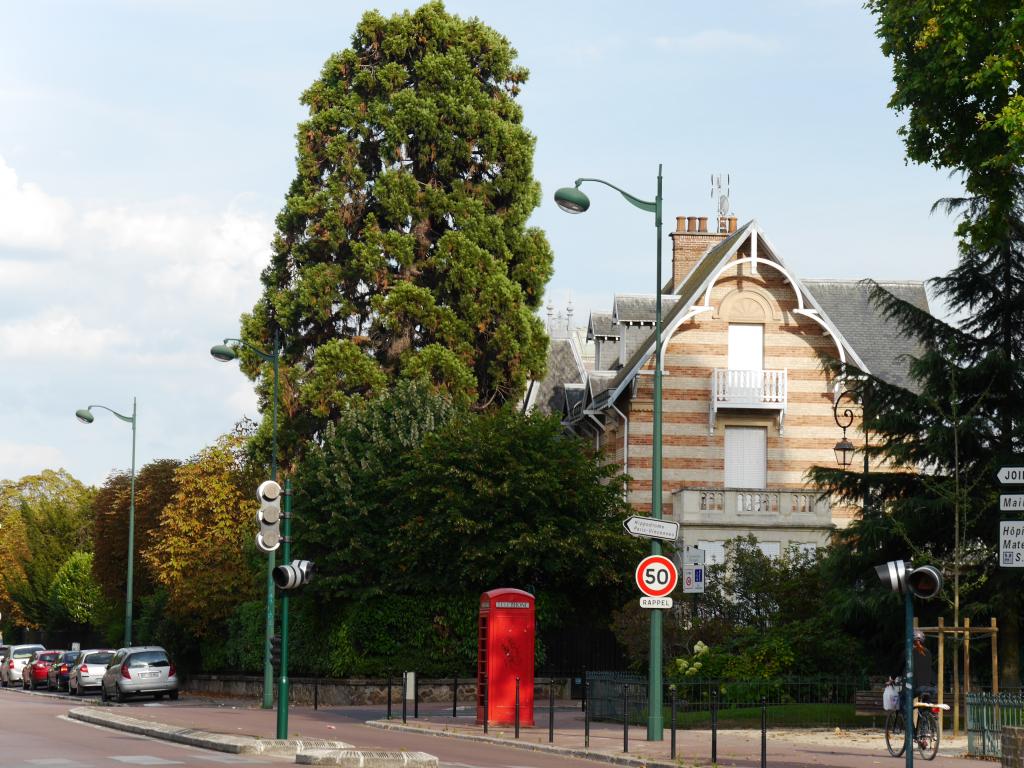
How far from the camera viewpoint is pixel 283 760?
20.2 meters

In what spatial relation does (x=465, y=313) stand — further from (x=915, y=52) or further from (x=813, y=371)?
(x=915, y=52)

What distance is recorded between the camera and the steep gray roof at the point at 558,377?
193 ft

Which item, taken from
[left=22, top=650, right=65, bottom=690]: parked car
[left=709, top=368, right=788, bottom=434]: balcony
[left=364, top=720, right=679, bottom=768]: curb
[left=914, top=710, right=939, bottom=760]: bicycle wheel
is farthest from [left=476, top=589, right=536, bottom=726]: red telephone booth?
[left=22, top=650, right=65, bottom=690]: parked car

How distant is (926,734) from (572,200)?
370 inches

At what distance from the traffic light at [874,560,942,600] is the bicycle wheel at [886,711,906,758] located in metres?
5.68

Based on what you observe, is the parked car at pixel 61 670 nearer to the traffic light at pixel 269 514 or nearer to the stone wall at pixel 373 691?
the stone wall at pixel 373 691

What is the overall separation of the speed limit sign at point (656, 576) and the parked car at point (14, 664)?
4524 centimetres

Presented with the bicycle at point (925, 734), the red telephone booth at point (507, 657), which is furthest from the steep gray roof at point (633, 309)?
the bicycle at point (925, 734)

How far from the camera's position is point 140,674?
138ft

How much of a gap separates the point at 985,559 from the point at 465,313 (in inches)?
958

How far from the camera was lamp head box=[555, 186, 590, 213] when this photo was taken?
79.2 ft

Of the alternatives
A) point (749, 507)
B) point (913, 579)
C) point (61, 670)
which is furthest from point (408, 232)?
point (913, 579)

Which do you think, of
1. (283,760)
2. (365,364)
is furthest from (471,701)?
(283,760)

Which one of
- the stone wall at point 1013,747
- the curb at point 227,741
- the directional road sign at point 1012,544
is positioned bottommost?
the curb at point 227,741
